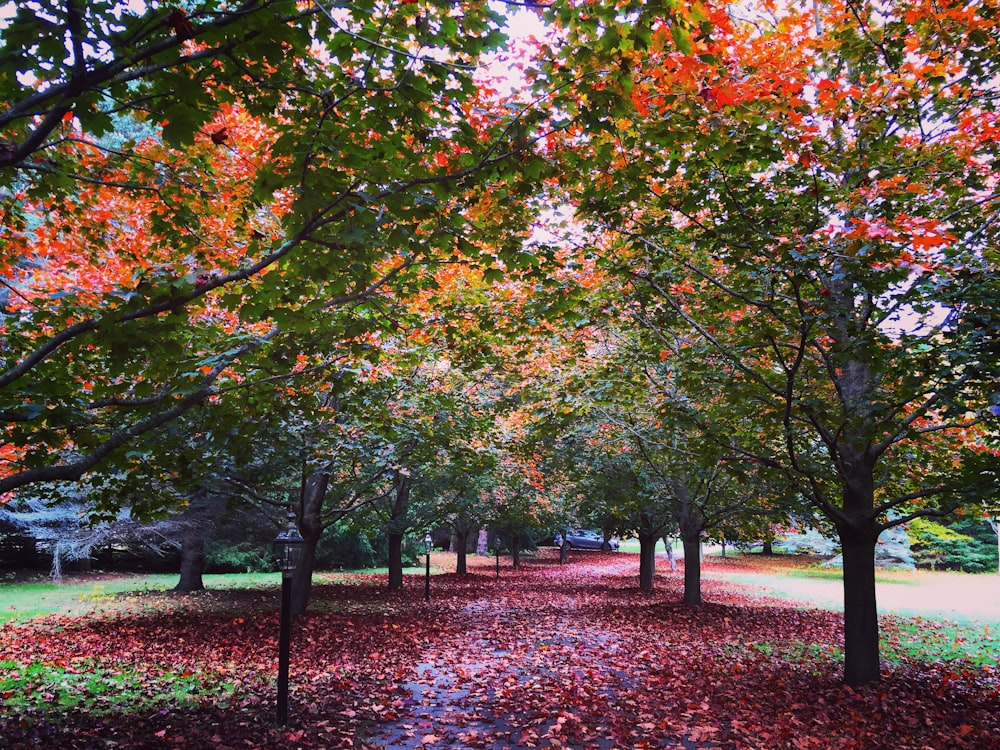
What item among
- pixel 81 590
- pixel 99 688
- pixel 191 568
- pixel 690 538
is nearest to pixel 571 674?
pixel 99 688

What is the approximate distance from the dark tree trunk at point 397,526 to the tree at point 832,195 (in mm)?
12902

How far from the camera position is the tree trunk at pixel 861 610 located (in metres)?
7.94

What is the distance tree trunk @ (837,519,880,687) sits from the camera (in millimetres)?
7941

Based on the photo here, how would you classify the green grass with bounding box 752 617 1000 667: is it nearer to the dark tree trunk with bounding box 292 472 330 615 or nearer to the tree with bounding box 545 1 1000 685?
the tree with bounding box 545 1 1000 685

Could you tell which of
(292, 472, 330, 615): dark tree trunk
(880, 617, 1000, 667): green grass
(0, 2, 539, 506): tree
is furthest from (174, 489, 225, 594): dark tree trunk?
(880, 617, 1000, 667): green grass

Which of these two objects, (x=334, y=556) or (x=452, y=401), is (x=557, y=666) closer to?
(x=452, y=401)

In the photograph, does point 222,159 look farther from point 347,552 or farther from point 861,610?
point 347,552

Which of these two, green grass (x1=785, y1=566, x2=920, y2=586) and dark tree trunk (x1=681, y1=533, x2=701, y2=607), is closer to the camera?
dark tree trunk (x1=681, y1=533, x2=701, y2=607)

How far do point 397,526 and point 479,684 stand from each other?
38.1 feet

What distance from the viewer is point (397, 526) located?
19.2 metres

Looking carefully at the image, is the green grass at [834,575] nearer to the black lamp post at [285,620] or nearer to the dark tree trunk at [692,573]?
the dark tree trunk at [692,573]

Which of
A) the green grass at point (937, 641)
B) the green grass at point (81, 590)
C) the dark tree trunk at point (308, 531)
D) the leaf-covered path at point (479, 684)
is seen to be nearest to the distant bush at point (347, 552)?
the green grass at point (81, 590)

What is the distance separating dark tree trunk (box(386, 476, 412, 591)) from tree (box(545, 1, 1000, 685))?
1290 centimetres

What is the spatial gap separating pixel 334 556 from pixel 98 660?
17.6 metres
